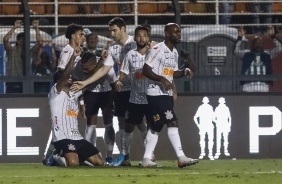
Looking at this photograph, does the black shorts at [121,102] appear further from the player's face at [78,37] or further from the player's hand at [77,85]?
the player's face at [78,37]

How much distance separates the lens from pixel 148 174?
13.4 metres

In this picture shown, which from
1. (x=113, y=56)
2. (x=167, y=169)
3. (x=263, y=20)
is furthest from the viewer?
(x=263, y=20)

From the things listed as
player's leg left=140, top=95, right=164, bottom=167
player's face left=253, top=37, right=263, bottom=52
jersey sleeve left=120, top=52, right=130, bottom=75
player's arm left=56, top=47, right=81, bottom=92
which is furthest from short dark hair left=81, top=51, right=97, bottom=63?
player's face left=253, top=37, right=263, bottom=52

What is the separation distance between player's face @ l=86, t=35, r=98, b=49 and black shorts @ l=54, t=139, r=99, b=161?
208 cm

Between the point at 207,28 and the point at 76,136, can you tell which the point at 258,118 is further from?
the point at 76,136

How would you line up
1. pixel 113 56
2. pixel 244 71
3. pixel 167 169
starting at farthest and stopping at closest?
pixel 244 71
pixel 113 56
pixel 167 169

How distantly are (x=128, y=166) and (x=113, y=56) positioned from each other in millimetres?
1616

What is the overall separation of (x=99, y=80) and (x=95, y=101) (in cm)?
32

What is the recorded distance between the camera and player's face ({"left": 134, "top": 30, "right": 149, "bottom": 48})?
1472 cm

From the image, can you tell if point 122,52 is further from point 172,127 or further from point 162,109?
point 172,127

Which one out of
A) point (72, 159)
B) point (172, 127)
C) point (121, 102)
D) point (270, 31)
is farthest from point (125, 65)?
point (270, 31)

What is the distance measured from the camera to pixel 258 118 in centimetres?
1773

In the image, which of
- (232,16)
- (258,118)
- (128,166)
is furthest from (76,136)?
(232,16)

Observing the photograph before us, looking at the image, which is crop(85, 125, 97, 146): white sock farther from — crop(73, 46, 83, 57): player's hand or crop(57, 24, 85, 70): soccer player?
crop(73, 46, 83, 57): player's hand
